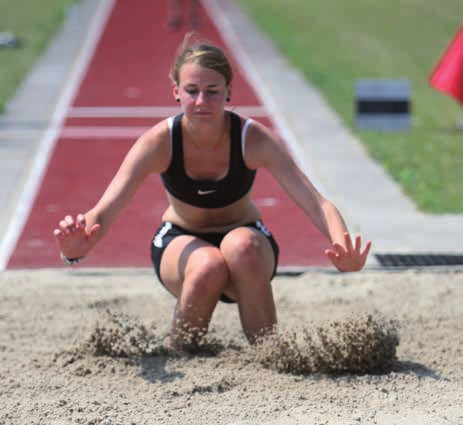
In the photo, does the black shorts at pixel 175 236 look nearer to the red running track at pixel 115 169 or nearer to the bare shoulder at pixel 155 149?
the bare shoulder at pixel 155 149

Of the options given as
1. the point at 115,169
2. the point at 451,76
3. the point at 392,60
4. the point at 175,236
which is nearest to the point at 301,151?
the point at 115,169

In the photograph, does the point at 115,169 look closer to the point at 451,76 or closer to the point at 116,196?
the point at 451,76

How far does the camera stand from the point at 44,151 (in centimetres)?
1083

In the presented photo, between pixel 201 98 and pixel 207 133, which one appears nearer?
pixel 201 98

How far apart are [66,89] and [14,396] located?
1092cm

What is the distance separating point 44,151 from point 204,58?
6.42 metres

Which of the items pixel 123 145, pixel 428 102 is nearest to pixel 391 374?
pixel 123 145

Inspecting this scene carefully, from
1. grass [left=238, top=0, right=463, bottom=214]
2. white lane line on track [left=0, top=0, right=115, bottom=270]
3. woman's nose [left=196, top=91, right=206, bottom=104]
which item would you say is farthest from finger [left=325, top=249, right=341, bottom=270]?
grass [left=238, top=0, right=463, bottom=214]

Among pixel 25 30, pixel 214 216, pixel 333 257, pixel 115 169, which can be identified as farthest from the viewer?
pixel 25 30

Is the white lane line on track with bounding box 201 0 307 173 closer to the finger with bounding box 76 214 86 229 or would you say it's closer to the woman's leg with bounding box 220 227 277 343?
the woman's leg with bounding box 220 227 277 343

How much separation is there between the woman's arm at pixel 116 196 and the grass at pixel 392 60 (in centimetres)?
411

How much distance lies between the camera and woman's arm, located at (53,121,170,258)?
4.26 metres

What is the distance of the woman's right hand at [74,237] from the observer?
423 cm

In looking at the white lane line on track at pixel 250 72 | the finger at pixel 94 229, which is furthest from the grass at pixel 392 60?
the finger at pixel 94 229
